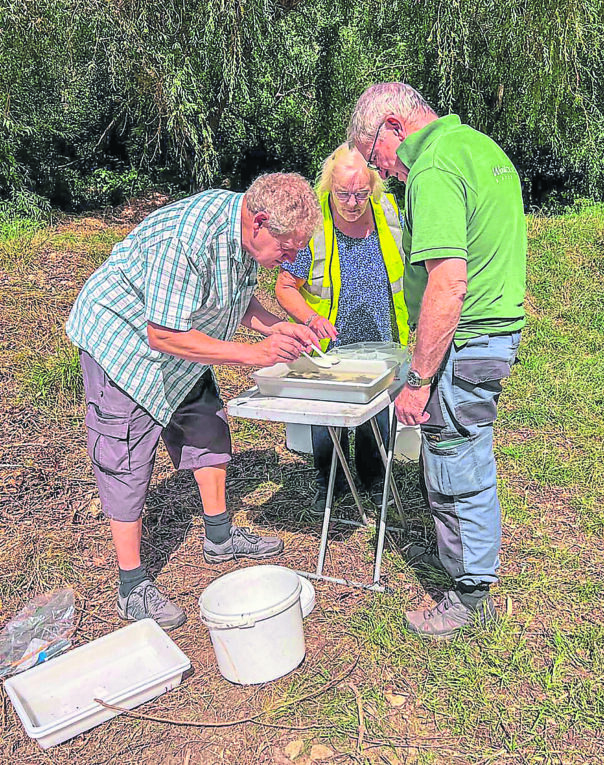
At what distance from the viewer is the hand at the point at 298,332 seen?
8.76 feet

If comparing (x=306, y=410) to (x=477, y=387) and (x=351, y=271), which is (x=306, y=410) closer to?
(x=477, y=387)

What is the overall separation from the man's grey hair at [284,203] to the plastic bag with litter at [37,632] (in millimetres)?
1716

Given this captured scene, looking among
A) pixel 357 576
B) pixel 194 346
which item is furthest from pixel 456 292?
pixel 357 576

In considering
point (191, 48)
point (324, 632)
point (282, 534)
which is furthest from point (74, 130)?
point (324, 632)

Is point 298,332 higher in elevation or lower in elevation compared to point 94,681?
higher

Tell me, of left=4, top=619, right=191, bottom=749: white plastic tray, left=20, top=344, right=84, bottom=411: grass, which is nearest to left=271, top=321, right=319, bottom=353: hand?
left=4, top=619, right=191, bottom=749: white plastic tray

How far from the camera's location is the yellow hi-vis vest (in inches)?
125

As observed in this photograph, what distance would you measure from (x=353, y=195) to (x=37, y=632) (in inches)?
84.4

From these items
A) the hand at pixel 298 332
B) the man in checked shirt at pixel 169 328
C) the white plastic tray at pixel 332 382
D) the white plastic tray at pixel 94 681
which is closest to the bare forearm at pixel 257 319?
the man in checked shirt at pixel 169 328

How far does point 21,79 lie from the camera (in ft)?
22.4

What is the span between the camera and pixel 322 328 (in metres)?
2.95

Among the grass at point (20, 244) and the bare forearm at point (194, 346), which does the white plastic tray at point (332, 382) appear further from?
the grass at point (20, 244)

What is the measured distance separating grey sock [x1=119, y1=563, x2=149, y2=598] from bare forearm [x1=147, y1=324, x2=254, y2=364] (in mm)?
923

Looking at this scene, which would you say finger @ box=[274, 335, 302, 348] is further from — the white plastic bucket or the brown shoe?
the brown shoe
